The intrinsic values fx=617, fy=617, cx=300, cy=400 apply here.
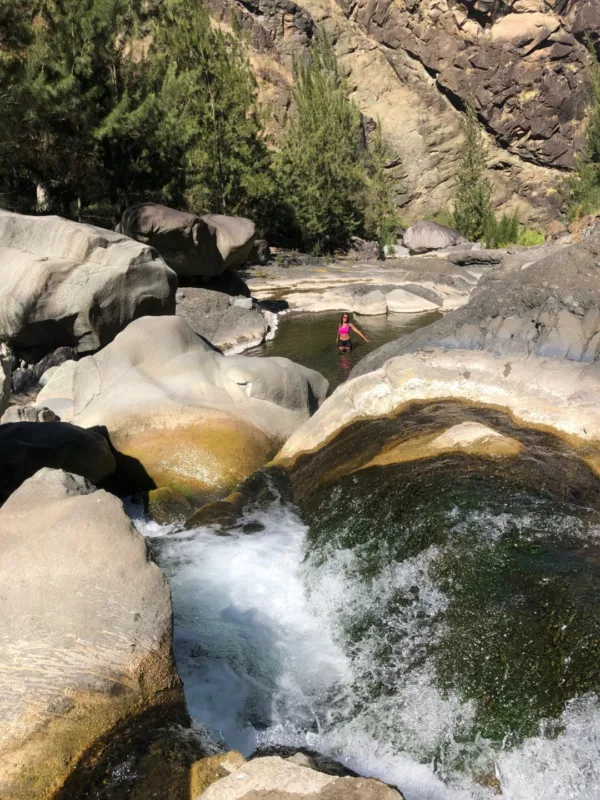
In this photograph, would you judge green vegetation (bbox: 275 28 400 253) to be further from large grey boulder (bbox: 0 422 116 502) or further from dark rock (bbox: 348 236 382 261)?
large grey boulder (bbox: 0 422 116 502)

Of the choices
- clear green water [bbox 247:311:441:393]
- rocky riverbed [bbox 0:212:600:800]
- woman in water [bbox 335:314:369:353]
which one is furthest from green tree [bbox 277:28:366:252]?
rocky riverbed [bbox 0:212:600:800]

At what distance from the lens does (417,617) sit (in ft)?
11.7

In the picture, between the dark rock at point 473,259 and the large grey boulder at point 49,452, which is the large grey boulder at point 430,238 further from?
the large grey boulder at point 49,452

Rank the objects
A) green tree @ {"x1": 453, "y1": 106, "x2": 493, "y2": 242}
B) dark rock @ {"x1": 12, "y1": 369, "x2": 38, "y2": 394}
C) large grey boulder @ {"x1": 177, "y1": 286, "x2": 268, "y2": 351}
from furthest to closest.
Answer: green tree @ {"x1": 453, "y1": 106, "x2": 493, "y2": 242}, large grey boulder @ {"x1": 177, "y1": 286, "x2": 268, "y2": 351}, dark rock @ {"x1": 12, "y1": 369, "x2": 38, "y2": 394}

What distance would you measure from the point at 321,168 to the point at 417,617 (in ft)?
93.4

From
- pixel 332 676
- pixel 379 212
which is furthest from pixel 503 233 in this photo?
pixel 332 676

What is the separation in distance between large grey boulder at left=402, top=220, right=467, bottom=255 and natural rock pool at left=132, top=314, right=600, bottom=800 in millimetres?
27417

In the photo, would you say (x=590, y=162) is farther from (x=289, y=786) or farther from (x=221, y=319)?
(x=289, y=786)

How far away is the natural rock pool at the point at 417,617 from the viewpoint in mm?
2852

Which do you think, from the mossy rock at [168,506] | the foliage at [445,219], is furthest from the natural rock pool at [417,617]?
the foliage at [445,219]

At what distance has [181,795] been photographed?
2.42 m

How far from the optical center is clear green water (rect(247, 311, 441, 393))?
11.6 meters

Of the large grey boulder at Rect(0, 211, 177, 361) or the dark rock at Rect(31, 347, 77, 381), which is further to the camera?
the dark rock at Rect(31, 347, 77, 381)

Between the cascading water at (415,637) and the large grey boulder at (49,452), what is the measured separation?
1468mm
